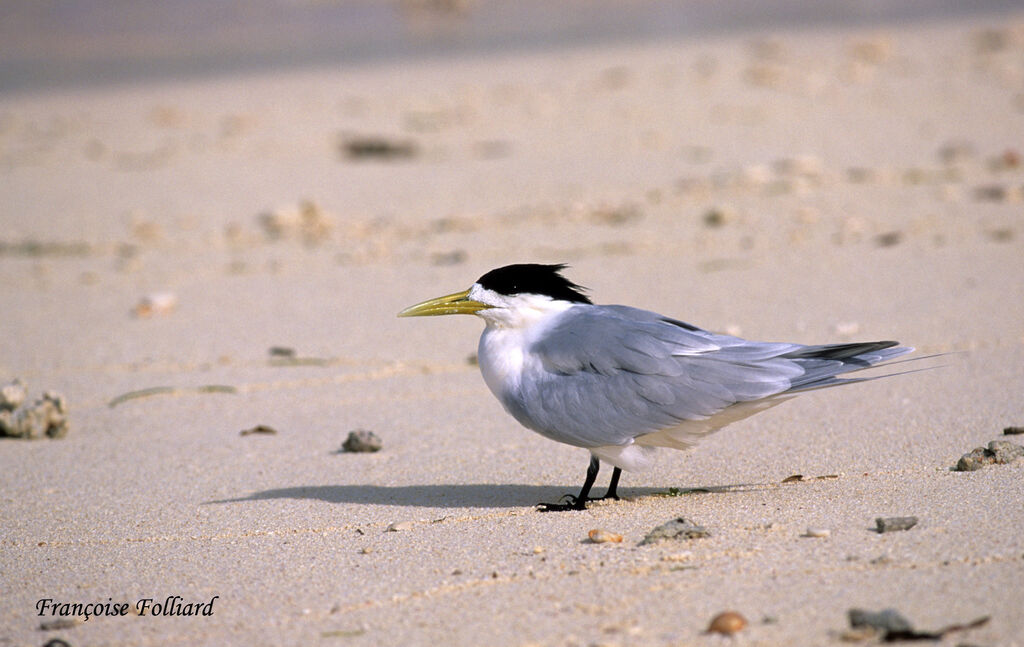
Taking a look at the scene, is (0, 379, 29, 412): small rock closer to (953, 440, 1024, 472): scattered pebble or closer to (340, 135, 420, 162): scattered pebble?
(953, 440, 1024, 472): scattered pebble

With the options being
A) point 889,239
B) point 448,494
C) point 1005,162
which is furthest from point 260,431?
point 1005,162

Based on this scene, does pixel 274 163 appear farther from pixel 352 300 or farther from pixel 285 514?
pixel 285 514

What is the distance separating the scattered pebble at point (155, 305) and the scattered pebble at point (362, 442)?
7.76ft

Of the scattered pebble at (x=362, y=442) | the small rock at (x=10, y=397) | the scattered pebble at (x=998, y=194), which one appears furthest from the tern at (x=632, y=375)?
the scattered pebble at (x=998, y=194)

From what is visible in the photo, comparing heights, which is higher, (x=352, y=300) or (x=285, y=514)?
(x=352, y=300)

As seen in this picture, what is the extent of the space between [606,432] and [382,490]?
887 millimetres

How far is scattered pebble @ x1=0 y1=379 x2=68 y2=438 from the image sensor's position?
488cm

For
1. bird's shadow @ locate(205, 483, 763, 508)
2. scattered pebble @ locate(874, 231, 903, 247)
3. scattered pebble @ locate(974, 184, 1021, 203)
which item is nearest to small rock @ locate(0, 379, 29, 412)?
bird's shadow @ locate(205, 483, 763, 508)

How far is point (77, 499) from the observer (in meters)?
4.18

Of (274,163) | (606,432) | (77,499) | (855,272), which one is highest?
(274,163)

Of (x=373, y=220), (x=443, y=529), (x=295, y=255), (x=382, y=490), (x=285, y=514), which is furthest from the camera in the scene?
(x=373, y=220)

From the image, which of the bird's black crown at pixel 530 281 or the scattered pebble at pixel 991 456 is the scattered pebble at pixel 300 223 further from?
the scattered pebble at pixel 991 456

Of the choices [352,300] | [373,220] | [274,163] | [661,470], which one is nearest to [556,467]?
[661,470]

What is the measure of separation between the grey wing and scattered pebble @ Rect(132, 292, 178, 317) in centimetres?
327
